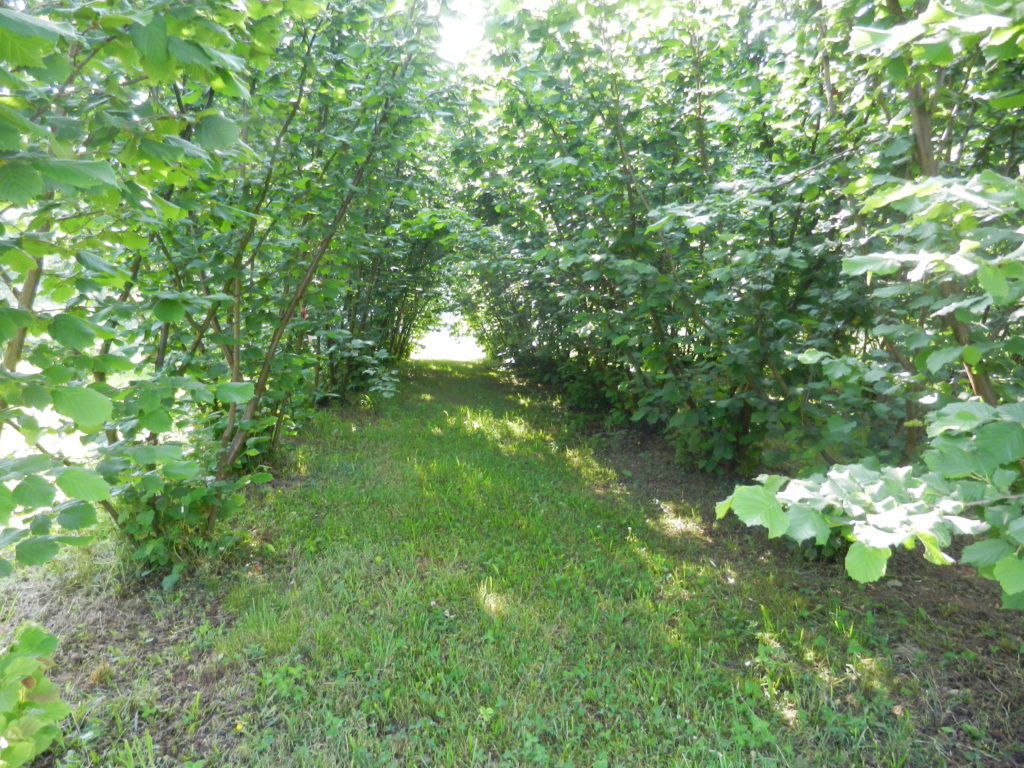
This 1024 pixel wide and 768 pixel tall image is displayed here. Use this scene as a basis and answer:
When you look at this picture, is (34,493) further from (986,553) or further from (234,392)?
(986,553)

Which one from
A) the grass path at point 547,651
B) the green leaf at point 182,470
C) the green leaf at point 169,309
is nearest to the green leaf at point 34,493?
the green leaf at point 182,470

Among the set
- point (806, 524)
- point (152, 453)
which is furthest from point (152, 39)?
point (806, 524)

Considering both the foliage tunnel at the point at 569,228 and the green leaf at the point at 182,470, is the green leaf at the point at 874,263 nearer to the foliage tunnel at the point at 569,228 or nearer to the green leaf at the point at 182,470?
the foliage tunnel at the point at 569,228

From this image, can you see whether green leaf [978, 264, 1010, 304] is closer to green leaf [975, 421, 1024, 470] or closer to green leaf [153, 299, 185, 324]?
green leaf [975, 421, 1024, 470]

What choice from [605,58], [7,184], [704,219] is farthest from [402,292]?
[7,184]

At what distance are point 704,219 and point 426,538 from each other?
2.73 meters

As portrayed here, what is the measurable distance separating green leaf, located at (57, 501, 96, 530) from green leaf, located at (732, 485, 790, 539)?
5.49 feet

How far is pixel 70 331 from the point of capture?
5.07 feet

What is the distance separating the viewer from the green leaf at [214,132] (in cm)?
149

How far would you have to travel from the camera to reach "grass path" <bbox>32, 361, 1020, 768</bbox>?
2312mm

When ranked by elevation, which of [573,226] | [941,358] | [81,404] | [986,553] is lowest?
[986,553]

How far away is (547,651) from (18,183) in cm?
268

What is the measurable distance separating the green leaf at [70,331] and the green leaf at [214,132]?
0.59m

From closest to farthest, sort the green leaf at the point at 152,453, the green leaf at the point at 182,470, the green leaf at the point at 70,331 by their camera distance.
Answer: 1. the green leaf at the point at 70,331
2. the green leaf at the point at 152,453
3. the green leaf at the point at 182,470
